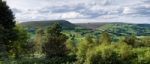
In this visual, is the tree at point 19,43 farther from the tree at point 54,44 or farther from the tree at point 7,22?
the tree at point 7,22

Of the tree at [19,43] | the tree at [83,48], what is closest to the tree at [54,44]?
the tree at [83,48]

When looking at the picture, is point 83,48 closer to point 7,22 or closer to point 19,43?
point 19,43

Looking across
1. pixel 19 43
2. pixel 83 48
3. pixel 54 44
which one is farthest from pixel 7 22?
pixel 83 48

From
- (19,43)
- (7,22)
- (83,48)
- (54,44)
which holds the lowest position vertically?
(83,48)

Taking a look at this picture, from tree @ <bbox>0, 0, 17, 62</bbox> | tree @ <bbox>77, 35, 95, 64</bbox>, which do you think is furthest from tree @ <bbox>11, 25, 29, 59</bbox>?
tree @ <bbox>77, 35, 95, 64</bbox>

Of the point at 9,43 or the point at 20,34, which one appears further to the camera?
the point at 20,34

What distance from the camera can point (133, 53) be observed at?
101 metres

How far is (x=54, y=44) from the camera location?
96125 millimetres

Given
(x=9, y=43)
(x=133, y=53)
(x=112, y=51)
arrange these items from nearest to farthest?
1. (x=9, y=43)
2. (x=112, y=51)
3. (x=133, y=53)

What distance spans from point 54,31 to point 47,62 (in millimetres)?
18797

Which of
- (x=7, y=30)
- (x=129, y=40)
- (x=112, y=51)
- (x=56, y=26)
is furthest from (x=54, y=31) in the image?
(x=129, y=40)

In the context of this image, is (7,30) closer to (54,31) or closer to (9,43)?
(9,43)

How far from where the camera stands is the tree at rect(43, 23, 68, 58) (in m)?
94.8

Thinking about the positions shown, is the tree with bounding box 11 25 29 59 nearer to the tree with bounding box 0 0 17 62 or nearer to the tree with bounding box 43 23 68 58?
the tree with bounding box 43 23 68 58
